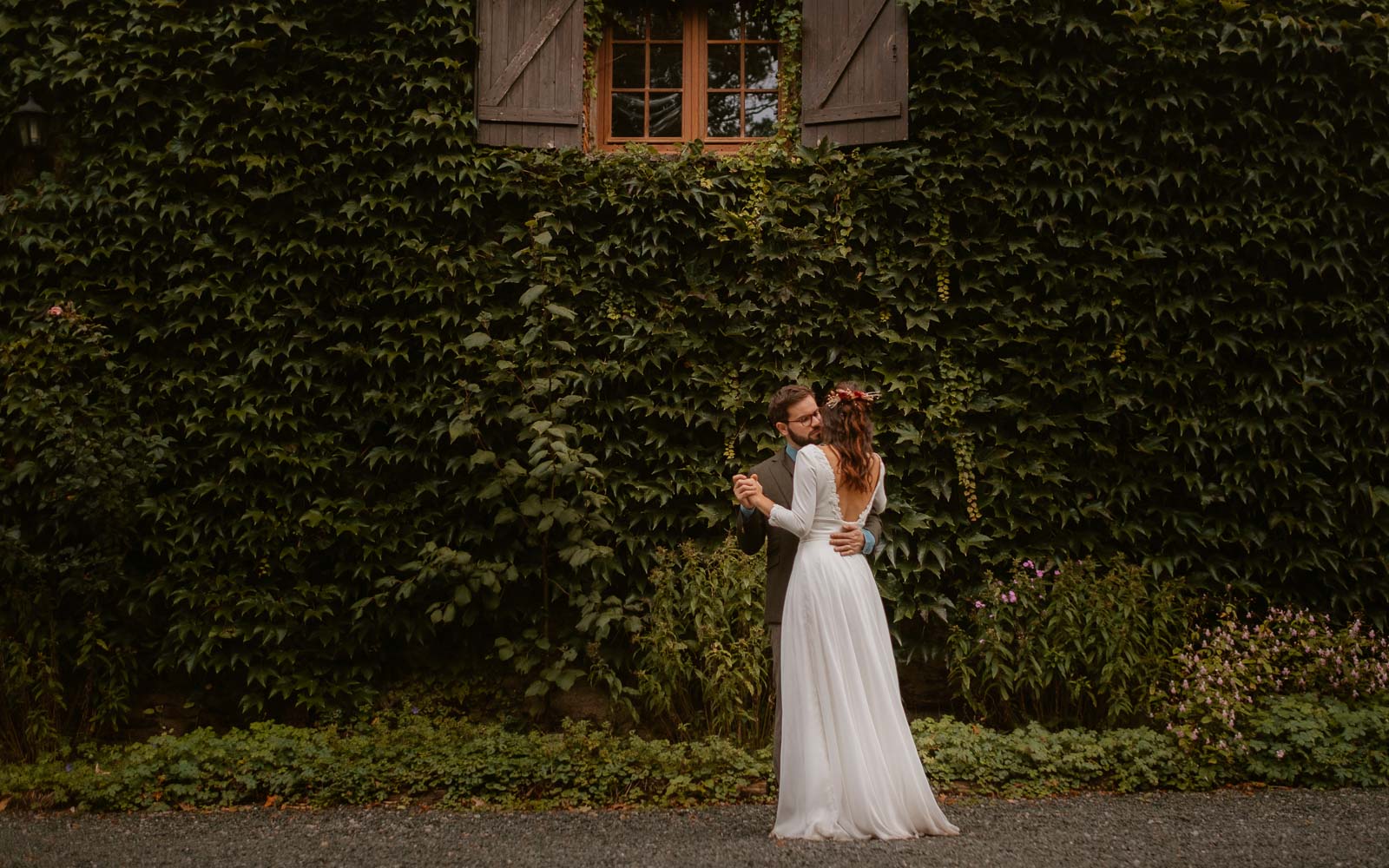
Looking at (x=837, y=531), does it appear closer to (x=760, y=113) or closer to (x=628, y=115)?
(x=760, y=113)

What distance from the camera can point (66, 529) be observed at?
606cm

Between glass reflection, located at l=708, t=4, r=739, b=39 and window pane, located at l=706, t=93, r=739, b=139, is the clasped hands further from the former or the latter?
glass reflection, located at l=708, t=4, r=739, b=39

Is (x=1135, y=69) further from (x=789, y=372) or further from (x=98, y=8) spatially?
(x=98, y=8)


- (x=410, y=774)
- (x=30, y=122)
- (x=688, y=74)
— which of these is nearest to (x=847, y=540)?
(x=410, y=774)

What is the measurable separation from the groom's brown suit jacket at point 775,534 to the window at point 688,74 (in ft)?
11.0

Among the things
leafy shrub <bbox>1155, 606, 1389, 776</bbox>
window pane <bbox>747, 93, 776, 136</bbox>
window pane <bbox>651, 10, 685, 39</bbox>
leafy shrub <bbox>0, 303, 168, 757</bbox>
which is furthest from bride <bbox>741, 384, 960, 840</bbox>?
leafy shrub <bbox>0, 303, 168, 757</bbox>

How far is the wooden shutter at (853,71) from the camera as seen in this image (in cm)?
665

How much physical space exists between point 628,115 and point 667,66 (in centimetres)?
47

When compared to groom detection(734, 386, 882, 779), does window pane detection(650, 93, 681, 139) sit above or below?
above

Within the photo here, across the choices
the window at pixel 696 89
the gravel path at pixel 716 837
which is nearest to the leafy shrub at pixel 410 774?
the gravel path at pixel 716 837

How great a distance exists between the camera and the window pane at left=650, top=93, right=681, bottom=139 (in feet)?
23.6

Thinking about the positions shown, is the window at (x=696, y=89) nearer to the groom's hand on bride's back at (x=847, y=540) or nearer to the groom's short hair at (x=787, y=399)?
the groom's short hair at (x=787, y=399)

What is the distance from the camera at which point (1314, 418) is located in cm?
649

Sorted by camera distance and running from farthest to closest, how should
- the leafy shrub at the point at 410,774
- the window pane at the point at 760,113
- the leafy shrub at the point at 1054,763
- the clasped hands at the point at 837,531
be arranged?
the window pane at the point at 760,113 < the leafy shrub at the point at 1054,763 < the leafy shrub at the point at 410,774 < the clasped hands at the point at 837,531
